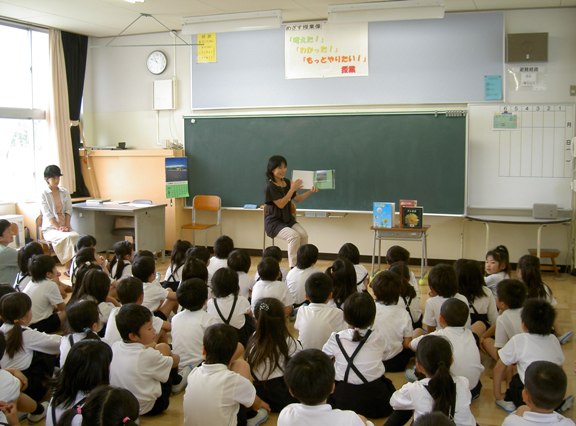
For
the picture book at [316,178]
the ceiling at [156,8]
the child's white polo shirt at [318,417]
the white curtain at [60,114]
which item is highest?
the ceiling at [156,8]

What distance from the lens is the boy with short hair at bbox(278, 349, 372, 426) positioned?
2.03m

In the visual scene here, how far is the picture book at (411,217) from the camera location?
5941 millimetres

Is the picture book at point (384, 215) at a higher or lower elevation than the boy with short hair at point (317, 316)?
higher

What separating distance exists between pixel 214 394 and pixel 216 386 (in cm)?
4

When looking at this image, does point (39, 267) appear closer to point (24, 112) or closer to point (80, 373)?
point (80, 373)

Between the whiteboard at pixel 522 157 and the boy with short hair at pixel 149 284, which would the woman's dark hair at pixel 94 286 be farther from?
the whiteboard at pixel 522 157

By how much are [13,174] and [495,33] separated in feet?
19.1

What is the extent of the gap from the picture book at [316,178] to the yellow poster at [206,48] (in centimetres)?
199

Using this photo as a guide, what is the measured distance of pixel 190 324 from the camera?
3262 mm

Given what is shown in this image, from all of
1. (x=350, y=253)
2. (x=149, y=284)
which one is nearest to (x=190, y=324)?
(x=149, y=284)

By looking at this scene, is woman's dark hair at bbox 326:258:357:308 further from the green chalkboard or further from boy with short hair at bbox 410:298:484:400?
the green chalkboard

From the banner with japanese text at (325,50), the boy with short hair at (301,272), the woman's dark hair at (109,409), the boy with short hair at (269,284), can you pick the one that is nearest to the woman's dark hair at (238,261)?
the boy with short hair at (269,284)

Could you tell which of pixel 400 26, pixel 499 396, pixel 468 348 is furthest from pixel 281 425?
pixel 400 26

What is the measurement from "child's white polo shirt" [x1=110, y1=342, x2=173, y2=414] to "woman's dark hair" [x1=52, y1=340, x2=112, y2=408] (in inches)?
17.3
